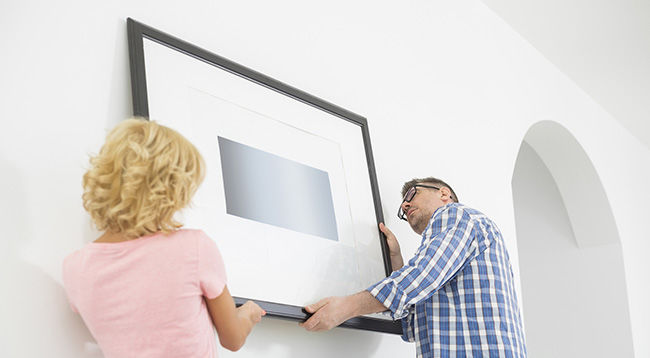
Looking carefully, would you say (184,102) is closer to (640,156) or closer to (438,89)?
(438,89)

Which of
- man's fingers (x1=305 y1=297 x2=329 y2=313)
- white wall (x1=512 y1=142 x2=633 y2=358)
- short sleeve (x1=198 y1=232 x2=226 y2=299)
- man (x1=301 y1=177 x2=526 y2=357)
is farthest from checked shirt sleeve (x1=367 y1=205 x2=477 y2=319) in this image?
white wall (x1=512 y1=142 x2=633 y2=358)

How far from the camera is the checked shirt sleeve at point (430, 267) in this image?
1426 mm

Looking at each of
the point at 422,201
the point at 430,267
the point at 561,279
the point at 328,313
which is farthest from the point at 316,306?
the point at 561,279

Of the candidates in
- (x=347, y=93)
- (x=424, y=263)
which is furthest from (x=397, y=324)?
(x=347, y=93)

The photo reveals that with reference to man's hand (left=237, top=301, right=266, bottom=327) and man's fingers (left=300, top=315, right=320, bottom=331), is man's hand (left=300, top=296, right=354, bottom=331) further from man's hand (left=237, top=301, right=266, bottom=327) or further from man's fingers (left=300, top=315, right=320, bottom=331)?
man's hand (left=237, top=301, right=266, bottom=327)

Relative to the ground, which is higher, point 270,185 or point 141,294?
point 270,185

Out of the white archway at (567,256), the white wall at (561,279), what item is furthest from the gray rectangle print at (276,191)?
the white wall at (561,279)

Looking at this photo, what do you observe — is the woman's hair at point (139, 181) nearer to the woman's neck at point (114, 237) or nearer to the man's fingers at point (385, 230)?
the woman's neck at point (114, 237)

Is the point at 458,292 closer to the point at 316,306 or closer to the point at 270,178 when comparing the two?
the point at 316,306

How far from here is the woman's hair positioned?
35.1 inches

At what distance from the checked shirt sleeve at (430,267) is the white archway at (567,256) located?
6.39 ft

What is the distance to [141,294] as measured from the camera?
0.90m

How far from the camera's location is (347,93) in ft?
6.22

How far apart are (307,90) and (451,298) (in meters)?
0.66
